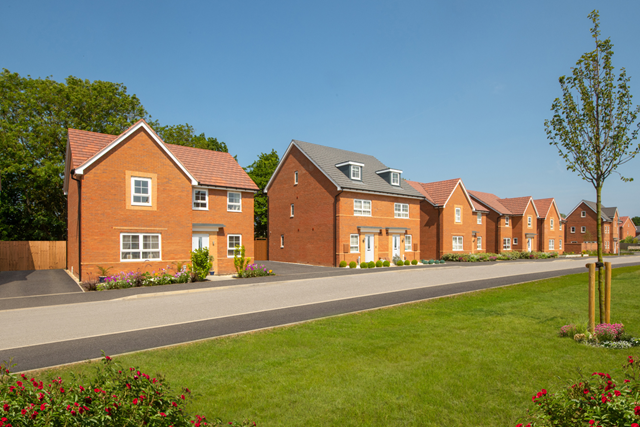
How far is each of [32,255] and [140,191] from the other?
14.9 m

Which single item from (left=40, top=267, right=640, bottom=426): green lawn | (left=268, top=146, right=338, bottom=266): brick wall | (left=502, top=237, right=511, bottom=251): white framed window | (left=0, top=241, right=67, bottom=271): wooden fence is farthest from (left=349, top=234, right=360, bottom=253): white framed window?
(left=502, top=237, right=511, bottom=251): white framed window

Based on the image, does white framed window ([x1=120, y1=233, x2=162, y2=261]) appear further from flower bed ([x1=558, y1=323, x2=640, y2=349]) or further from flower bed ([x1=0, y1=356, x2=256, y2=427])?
flower bed ([x1=558, y1=323, x2=640, y2=349])

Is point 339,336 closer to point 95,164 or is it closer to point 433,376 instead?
point 433,376

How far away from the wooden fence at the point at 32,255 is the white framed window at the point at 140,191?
13735 millimetres

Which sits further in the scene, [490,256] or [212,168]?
[490,256]

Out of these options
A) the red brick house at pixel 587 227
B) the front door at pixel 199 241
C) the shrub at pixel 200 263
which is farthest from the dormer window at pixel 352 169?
the red brick house at pixel 587 227

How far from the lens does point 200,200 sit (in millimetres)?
24438

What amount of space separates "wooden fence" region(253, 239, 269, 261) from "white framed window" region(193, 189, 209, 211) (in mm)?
14025

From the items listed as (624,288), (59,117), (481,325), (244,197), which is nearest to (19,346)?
(481,325)

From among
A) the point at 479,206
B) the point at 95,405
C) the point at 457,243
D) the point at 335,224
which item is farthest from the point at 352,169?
the point at 95,405

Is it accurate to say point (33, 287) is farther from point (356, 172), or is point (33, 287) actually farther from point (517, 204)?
point (517, 204)

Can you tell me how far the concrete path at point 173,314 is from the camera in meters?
8.14

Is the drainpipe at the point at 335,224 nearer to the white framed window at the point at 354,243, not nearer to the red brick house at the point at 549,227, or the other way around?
the white framed window at the point at 354,243

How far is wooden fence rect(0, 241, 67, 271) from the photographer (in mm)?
27734
